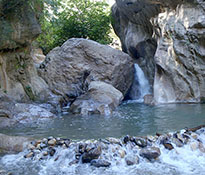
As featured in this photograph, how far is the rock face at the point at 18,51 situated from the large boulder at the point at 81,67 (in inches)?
40.6

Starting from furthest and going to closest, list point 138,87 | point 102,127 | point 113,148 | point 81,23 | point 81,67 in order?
point 81,23, point 138,87, point 81,67, point 102,127, point 113,148

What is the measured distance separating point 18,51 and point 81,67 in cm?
297

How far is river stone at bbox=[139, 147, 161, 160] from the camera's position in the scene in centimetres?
409

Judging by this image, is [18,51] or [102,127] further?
[18,51]

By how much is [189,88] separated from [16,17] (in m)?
7.65

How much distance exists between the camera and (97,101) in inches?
353

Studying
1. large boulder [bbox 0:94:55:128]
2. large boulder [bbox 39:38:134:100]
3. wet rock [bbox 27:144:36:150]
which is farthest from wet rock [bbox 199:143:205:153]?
large boulder [bbox 39:38:134:100]

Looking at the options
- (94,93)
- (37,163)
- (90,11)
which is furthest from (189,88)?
(90,11)

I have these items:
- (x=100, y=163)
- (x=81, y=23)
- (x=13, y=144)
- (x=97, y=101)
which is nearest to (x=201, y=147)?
(x=100, y=163)

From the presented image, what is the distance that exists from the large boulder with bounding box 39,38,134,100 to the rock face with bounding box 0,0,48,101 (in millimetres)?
1032

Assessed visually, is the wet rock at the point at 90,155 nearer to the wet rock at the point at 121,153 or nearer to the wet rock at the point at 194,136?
the wet rock at the point at 121,153

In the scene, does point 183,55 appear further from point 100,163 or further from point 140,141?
point 100,163

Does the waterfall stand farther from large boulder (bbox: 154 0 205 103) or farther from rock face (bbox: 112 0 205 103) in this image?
large boulder (bbox: 154 0 205 103)

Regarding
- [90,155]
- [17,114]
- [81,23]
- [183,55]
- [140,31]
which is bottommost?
[90,155]
